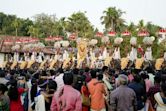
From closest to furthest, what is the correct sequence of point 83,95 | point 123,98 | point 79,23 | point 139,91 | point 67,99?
point 67,99
point 123,98
point 139,91
point 83,95
point 79,23

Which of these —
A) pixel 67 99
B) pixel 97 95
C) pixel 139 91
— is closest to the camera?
pixel 67 99

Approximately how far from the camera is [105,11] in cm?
6169

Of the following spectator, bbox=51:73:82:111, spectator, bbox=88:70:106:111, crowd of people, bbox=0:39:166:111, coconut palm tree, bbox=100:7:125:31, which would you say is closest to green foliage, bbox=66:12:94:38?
coconut palm tree, bbox=100:7:125:31

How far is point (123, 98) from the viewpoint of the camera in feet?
25.4

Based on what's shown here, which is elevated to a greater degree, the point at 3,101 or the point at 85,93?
the point at 3,101

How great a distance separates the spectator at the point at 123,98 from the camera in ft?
25.3

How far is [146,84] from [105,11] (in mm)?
52272

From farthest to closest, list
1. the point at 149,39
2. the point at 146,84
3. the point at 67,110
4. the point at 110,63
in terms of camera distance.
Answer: the point at 110,63, the point at 149,39, the point at 146,84, the point at 67,110

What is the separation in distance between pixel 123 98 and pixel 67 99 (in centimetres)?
140

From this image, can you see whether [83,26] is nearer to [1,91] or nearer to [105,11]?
[105,11]

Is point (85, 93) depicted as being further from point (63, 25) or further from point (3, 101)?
point (63, 25)

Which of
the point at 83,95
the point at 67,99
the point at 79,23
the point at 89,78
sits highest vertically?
the point at 79,23

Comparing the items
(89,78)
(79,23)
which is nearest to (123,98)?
(89,78)

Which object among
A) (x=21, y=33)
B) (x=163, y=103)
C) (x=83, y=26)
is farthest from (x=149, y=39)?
(x=21, y=33)
